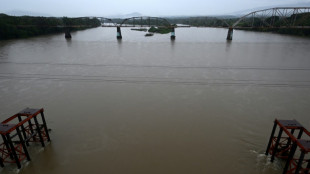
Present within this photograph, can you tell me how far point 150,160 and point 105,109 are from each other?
5674 mm

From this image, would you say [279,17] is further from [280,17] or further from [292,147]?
[292,147]

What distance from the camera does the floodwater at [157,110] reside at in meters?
8.55

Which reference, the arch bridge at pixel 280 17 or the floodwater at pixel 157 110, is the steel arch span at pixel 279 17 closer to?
the arch bridge at pixel 280 17

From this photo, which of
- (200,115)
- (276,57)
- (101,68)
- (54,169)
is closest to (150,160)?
(54,169)

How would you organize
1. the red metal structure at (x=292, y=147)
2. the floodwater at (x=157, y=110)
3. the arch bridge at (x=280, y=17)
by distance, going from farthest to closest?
the arch bridge at (x=280, y=17)
the floodwater at (x=157, y=110)
the red metal structure at (x=292, y=147)

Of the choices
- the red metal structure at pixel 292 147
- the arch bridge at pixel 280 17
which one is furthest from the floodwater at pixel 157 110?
the arch bridge at pixel 280 17

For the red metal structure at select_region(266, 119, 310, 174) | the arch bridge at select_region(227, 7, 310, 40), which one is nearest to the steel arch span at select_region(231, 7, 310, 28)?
the arch bridge at select_region(227, 7, 310, 40)

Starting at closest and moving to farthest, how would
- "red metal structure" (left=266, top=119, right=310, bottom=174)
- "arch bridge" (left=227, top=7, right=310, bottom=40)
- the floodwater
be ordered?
"red metal structure" (left=266, top=119, right=310, bottom=174) < the floodwater < "arch bridge" (left=227, top=7, right=310, bottom=40)

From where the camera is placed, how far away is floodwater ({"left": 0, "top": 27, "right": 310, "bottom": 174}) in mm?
8555

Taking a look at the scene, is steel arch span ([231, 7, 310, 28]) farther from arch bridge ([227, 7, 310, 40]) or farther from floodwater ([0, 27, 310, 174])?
floodwater ([0, 27, 310, 174])

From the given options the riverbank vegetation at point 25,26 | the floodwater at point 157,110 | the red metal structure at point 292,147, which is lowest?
the floodwater at point 157,110

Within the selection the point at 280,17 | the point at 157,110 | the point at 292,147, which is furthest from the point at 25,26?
the point at 280,17

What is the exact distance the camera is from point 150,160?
867 centimetres

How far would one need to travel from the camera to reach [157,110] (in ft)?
42.1
